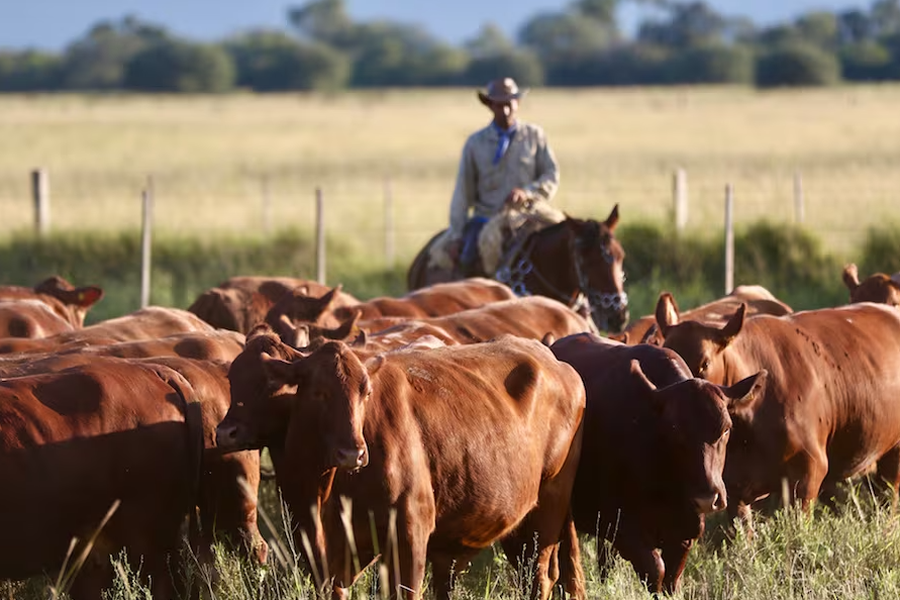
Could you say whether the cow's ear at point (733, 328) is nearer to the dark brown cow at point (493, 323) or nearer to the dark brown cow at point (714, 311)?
the dark brown cow at point (714, 311)

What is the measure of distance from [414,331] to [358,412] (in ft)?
7.57

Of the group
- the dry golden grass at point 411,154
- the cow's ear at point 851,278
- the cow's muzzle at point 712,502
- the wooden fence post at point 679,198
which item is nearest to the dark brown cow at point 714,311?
the cow's ear at point 851,278

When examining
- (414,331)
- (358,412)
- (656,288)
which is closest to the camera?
(358,412)

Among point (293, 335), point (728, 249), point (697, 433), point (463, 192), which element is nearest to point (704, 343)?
point (697, 433)

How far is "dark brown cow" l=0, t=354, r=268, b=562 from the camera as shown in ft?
20.4

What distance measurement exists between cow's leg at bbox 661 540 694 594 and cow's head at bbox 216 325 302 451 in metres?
1.83

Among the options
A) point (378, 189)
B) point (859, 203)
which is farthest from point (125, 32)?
point (859, 203)

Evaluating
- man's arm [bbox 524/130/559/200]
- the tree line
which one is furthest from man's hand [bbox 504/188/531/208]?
the tree line

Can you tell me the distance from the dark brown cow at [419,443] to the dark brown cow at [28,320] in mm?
3769

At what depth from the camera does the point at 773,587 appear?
6.09 meters

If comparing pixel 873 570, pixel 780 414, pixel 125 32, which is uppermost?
pixel 125 32

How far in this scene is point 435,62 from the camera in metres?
90.3

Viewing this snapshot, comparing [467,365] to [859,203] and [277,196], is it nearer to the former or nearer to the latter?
[859,203]

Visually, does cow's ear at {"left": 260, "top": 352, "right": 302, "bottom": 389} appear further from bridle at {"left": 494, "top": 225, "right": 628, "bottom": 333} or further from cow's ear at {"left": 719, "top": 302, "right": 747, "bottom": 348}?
bridle at {"left": 494, "top": 225, "right": 628, "bottom": 333}
